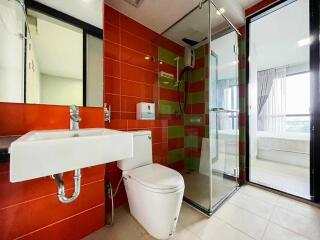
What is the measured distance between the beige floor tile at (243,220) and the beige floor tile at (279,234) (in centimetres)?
3

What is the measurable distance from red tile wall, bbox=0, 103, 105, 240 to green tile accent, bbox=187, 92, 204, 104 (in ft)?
4.57

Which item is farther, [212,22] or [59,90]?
[212,22]

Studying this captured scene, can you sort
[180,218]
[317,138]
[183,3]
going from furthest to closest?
[183,3]
[317,138]
[180,218]

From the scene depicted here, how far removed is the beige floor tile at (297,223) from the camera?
1.19m

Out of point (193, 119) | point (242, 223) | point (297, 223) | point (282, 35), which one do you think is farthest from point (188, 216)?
point (282, 35)

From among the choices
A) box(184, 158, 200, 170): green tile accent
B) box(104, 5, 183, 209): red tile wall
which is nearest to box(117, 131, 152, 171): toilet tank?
box(104, 5, 183, 209): red tile wall

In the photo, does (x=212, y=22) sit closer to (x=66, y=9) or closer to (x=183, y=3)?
(x=183, y=3)

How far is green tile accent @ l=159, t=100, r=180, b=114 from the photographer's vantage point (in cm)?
222

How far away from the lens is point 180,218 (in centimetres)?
139

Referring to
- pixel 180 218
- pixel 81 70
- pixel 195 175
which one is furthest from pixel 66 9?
pixel 195 175

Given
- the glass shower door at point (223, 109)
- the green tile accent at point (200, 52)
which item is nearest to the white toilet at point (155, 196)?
the glass shower door at point (223, 109)

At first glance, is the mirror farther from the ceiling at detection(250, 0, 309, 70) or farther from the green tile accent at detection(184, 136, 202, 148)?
the ceiling at detection(250, 0, 309, 70)

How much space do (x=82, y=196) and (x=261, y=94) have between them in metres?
4.39

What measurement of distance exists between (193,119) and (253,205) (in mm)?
1215
